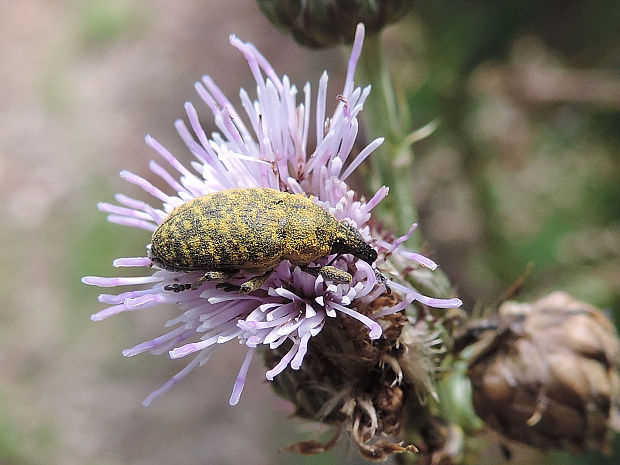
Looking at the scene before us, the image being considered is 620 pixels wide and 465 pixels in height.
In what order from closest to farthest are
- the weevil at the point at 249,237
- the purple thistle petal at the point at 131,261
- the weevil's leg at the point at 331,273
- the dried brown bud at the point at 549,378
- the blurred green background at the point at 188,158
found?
the weevil at the point at 249,237 < the weevil's leg at the point at 331,273 < the purple thistle petal at the point at 131,261 < the dried brown bud at the point at 549,378 < the blurred green background at the point at 188,158

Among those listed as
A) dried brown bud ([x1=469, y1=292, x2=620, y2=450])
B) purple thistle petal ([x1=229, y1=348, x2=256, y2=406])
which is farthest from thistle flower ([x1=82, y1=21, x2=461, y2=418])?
dried brown bud ([x1=469, y1=292, x2=620, y2=450])

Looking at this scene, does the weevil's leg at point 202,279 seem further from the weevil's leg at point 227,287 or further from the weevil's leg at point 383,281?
the weevil's leg at point 383,281

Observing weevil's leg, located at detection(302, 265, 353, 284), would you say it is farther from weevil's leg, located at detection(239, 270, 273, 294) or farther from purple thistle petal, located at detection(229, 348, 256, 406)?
purple thistle petal, located at detection(229, 348, 256, 406)

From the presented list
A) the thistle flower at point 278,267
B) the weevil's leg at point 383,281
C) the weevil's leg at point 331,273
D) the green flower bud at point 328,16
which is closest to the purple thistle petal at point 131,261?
the thistle flower at point 278,267

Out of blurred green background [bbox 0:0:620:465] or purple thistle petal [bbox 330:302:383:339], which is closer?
purple thistle petal [bbox 330:302:383:339]

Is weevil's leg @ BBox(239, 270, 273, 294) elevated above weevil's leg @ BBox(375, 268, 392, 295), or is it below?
above

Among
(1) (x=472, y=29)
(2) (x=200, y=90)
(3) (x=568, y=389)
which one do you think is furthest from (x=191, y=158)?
(3) (x=568, y=389)

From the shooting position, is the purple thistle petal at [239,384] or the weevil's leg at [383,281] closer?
the purple thistle petal at [239,384]

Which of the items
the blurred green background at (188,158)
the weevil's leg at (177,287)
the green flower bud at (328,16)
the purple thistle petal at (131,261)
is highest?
the green flower bud at (328,16)
